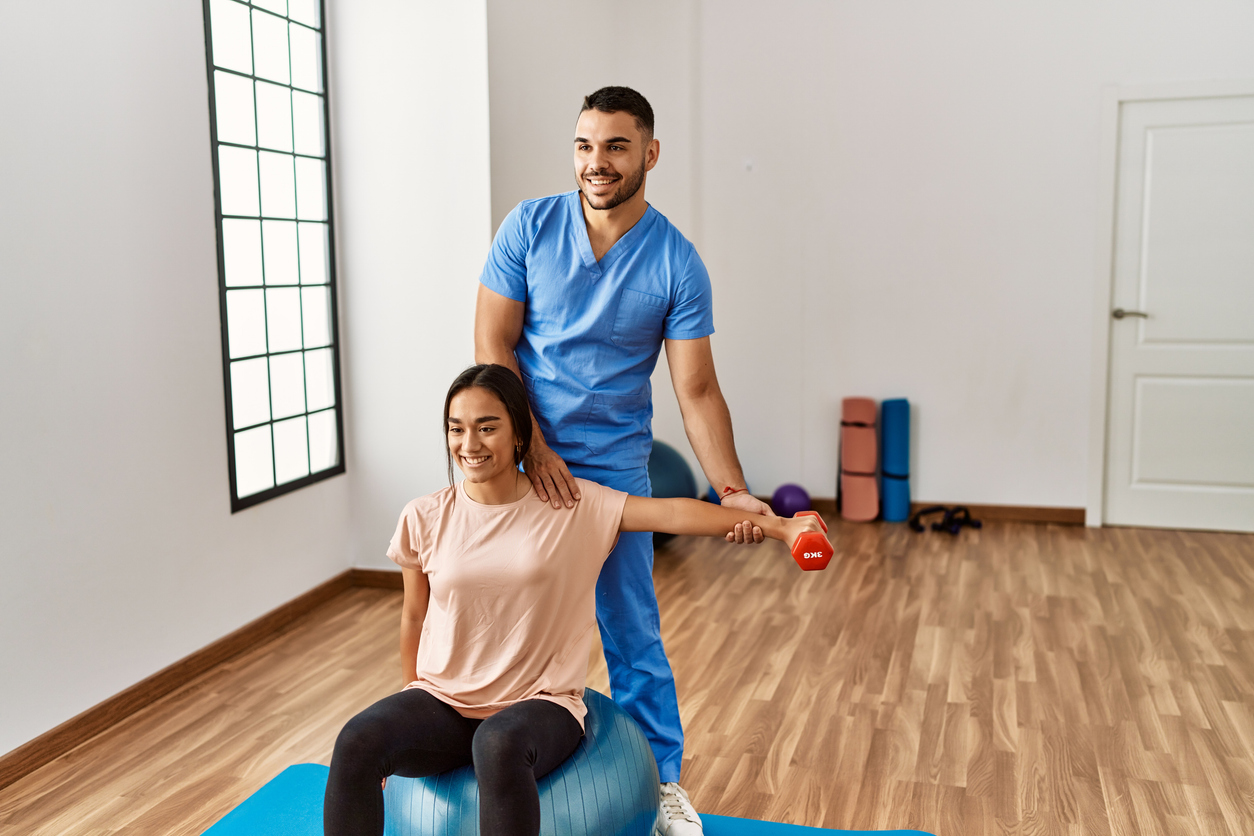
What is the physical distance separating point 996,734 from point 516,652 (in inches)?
56.4

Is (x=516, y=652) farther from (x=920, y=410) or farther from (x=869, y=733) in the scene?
(x=920, y=410)

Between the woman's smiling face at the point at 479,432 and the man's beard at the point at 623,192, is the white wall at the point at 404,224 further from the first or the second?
the woman's smiling face at the point at 479,432

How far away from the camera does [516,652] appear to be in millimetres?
1688

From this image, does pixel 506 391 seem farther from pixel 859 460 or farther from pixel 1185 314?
pixel 1185 314

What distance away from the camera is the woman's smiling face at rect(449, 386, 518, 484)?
1.67m

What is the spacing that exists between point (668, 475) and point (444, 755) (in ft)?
8.39

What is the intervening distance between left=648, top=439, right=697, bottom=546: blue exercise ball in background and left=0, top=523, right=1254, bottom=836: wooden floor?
0.32 m

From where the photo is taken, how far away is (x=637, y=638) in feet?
6.55

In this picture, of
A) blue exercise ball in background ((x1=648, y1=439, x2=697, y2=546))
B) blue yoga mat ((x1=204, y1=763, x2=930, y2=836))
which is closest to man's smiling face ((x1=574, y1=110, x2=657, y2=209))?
blue yoga mat ((x1=204, y1=763, x2=930, y2=836))

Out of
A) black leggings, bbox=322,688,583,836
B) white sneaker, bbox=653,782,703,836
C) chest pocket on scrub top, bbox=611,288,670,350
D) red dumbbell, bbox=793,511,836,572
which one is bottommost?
white sneaker, bbox=653,782,703,836

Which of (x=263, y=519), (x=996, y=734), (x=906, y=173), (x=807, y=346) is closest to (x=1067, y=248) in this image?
(x=906, y=173)

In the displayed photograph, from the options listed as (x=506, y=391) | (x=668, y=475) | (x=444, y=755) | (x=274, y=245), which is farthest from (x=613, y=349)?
(x=668, y=475)

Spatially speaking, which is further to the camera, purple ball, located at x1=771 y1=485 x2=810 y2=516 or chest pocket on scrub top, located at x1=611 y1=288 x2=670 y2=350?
purple ball, located at x1=771 y1=485 x2=810 y2=516

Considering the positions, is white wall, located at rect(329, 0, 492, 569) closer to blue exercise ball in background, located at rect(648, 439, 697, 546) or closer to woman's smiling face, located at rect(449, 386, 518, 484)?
blue exercise ball in background, located at rect(648, 439, 697, 546)
